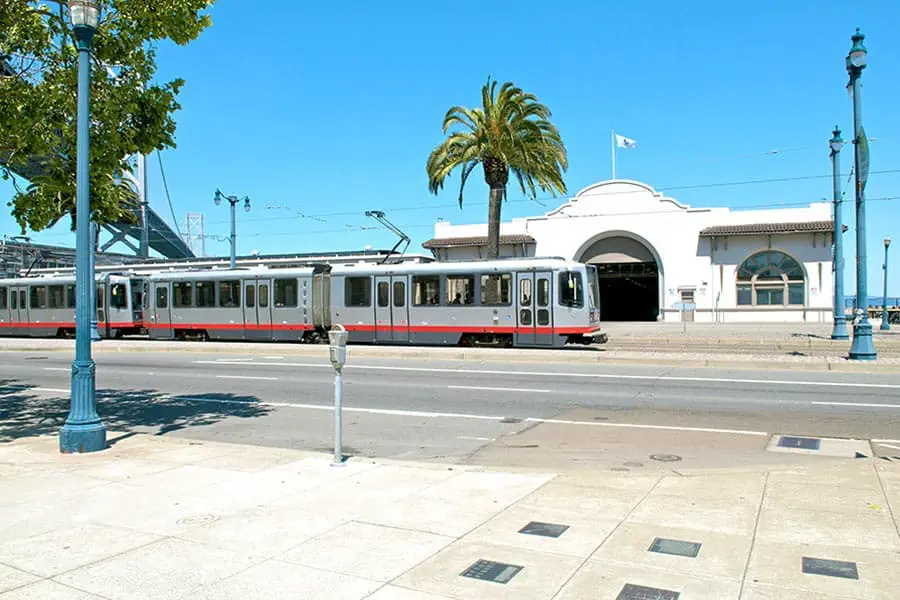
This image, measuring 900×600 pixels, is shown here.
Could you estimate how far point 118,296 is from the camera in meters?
35.3

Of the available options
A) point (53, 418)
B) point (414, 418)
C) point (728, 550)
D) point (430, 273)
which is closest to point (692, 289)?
point (430, 273)

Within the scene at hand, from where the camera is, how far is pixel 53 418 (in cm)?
1249

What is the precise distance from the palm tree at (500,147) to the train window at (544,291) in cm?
721

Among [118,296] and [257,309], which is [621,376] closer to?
[257,309]

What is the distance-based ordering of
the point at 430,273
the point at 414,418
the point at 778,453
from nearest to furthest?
the point at 778,453, the point at 414,418, the point at 430,273

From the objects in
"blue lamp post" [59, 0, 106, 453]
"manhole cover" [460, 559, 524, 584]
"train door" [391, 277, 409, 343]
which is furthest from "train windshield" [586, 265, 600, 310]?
"manhole cover" [460, 559, 524, 584]

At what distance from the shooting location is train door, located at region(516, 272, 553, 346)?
24641 mm

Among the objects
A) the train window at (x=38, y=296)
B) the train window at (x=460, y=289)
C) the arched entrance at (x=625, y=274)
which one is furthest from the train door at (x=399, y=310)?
the train window at (x=38, y=296)

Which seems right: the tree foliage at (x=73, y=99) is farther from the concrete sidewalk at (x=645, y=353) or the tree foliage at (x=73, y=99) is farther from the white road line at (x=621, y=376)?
the concrete sidewalk at (x=645, y=353)

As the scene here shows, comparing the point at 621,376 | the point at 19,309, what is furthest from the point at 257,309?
the point at 621,376

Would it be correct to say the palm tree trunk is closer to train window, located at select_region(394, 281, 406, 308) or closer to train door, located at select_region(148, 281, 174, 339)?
train window, located at select_region(394, 281, 406, 308)

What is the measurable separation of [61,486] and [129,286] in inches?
1182

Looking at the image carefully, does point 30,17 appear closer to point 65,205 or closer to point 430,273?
point 65,205

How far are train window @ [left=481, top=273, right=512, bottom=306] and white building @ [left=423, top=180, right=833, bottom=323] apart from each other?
62.1ft
